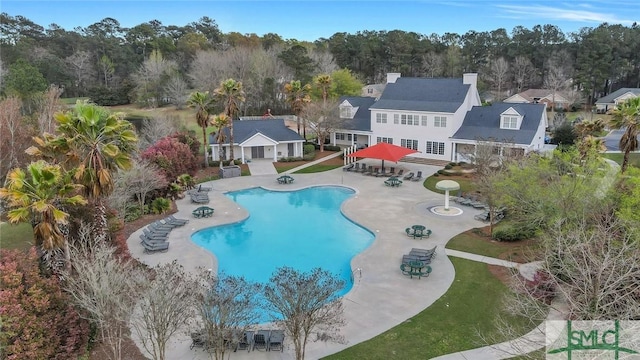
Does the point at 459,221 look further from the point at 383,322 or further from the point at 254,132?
the point at 254,132

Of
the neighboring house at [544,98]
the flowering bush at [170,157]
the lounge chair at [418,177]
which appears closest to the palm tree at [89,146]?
the flowering bush at [170,157]

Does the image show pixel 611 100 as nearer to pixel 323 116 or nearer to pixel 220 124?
pixel 323 116

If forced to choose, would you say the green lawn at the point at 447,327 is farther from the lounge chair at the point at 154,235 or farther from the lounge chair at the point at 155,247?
the lounge chair at the point at 154,235

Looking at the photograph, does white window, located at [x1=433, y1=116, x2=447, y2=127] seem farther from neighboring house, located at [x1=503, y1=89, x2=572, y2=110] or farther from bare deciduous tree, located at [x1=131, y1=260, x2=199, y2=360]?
neighboring house, located at [x1=503, y1=89, x2=572, y2=110]

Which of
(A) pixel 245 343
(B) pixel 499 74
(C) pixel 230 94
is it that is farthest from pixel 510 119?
(B) pixel 499 74

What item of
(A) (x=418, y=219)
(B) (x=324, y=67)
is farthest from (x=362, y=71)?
(A) (x=418, y=219)
